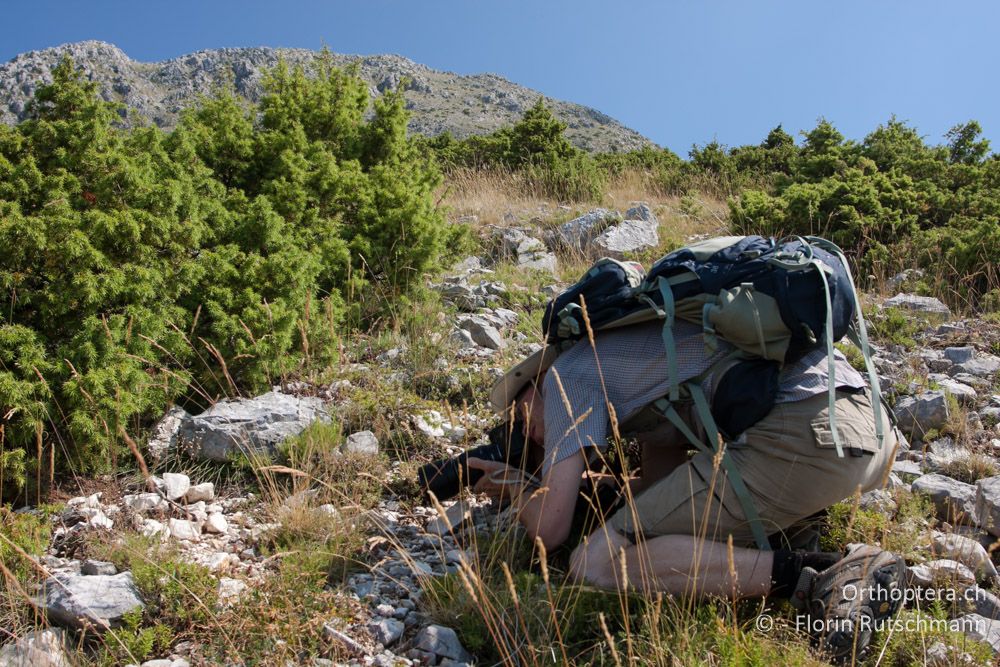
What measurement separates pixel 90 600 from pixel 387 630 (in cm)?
106

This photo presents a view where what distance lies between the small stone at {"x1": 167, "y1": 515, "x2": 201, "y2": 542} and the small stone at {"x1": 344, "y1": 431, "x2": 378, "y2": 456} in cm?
84

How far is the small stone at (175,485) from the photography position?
329 centimetres

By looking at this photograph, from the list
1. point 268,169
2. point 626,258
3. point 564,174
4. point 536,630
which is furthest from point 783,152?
point 536,630

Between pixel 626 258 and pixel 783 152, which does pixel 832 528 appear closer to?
pixel 626 258

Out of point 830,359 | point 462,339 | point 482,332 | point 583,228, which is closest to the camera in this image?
point 830,359

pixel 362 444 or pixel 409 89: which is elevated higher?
pixel 409 89

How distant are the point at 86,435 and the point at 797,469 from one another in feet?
10.8

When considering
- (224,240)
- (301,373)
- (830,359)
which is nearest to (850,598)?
(830,359)

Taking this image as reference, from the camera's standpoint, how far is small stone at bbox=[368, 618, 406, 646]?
246 cm

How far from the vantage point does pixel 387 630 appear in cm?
249

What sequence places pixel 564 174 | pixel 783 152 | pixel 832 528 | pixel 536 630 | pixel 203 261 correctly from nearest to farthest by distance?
pixel 536 630 → pixel 832 528 → pixel 203 261 → pixel 564 174 → pixel 783 152

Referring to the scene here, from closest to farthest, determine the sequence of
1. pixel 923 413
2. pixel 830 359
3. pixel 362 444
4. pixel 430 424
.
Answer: pixel 830 359 → pixel 362 444 → pixel 923 413 → pixel 430 424

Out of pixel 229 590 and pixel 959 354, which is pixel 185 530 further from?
pixel 959 354

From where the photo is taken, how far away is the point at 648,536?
258cm
